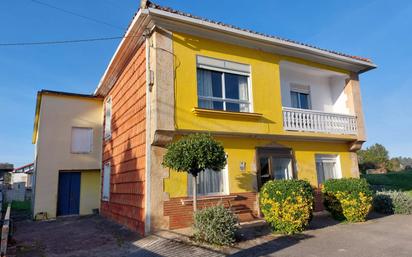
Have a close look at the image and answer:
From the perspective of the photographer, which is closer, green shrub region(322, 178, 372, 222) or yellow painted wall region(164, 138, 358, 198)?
yellow painted wall region(164, 138, 358, 198)

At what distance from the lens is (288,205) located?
835 centimetres

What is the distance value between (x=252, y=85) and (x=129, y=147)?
517 centimetres

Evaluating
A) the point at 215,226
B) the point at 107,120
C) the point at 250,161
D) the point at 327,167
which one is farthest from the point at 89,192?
the point at 327,167

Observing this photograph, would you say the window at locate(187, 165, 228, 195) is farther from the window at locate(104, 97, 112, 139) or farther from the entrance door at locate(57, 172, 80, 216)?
the entrance door at locate(57, 172, 80, 216)

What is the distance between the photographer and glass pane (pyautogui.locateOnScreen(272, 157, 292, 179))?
38.2 ft

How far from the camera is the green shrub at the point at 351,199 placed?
391 inches

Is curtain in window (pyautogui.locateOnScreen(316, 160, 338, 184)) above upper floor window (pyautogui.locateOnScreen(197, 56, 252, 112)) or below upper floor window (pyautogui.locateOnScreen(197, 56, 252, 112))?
below

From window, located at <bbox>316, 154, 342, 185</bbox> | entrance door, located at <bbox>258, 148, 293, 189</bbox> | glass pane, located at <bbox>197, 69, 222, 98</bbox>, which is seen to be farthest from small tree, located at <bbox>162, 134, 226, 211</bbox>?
window, located at <bbox>316, 154, 342, 185</bbox>

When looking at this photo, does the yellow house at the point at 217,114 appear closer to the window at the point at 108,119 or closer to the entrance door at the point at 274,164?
the entrance door at the point at 274,164

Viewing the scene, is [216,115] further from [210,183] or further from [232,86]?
[210,183]

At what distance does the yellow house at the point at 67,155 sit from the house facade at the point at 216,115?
253 cm

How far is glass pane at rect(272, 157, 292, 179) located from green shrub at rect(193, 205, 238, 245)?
4.45 metres

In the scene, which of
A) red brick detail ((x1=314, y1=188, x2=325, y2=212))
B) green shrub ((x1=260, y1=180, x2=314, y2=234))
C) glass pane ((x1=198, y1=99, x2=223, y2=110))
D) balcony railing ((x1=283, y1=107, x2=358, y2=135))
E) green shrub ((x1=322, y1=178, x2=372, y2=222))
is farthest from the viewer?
red brick detail ((x1=314, y1=188, x2=325, y2=212))

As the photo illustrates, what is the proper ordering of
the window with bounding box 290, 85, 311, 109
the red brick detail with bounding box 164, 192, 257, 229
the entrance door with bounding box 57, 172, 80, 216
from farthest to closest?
the entrance door with bounding box 57, 172, 80, 216 → the window with bounding box 290, 85, 311, 109 → the red brick detail with bounding box 164, 192, 257, 229
